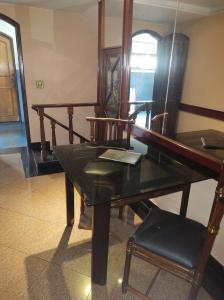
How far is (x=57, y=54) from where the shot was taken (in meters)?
3.46

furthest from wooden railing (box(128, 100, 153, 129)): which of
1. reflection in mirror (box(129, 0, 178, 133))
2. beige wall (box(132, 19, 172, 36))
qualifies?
beige wall (box(132, 19, 172, 36))

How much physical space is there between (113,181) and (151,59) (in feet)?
3.60

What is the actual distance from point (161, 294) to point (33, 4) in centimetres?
361

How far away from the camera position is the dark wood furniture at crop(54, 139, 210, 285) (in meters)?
1.12

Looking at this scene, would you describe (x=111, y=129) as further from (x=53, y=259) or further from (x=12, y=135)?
(x=12, y=135)

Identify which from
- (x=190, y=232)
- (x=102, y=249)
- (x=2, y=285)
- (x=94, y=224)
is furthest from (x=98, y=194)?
(x=2, y=285)

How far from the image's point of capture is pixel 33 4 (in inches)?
118

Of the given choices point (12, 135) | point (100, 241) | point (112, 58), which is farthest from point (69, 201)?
point (12, 135)

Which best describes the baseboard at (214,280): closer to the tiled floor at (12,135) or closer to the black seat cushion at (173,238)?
the black seat cushion at (173,238)

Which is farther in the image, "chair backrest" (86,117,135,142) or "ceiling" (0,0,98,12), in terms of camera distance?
"ceiling" (0,0,98,12)

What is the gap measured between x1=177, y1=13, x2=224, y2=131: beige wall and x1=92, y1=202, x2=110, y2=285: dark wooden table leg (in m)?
0.85

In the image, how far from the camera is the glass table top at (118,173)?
113 centimetres

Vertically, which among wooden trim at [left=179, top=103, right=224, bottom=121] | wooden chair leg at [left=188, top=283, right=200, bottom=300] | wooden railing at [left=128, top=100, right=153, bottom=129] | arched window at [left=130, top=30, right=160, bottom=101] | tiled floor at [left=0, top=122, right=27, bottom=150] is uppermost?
arched window at [left=130, top=30, right=160, bottom=101]

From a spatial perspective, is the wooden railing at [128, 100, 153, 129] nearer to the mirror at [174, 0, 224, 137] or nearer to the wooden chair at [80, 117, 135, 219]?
the wooden chair at [80, 117, 135, 219]
